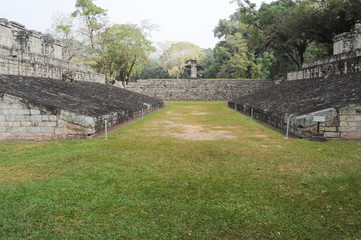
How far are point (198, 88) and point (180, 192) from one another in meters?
27.6

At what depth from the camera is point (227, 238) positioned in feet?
7.35

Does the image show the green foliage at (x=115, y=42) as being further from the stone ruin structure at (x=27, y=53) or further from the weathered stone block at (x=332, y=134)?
the weathered stone block at (x=332, y=134)

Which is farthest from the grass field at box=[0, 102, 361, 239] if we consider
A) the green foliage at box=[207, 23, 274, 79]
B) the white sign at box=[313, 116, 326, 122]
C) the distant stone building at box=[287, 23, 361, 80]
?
the green foliage at box=[207, 23, 274, 79]

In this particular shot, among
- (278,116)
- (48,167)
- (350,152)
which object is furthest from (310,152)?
(48,167)

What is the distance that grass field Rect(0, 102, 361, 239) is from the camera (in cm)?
238

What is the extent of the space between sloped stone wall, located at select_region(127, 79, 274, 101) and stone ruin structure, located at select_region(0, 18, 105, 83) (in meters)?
15.2

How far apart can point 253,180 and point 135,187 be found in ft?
5.88

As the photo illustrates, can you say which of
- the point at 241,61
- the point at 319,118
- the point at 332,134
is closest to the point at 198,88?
the point at 241,61

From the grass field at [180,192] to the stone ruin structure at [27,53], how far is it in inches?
187

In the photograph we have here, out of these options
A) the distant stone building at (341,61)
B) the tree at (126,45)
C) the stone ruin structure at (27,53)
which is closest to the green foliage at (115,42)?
the tree at (126,45)

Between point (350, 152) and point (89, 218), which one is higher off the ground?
point (350, 152)

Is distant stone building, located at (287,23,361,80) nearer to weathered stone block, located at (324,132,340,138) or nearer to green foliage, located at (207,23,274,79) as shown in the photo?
weathered stone block, located at (324,132,340,138)

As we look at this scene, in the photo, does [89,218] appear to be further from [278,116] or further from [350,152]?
[278,116]

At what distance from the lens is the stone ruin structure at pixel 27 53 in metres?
8.75
